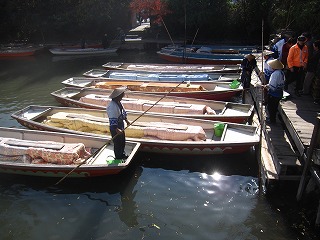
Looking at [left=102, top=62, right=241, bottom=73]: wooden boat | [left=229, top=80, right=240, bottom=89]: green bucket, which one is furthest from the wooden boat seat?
[left=102, top=62, right=241, bottom=73]: wooden boat

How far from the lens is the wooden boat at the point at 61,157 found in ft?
26.5

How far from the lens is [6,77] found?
2127 centimetres

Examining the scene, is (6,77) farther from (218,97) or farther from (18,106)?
(218,97)

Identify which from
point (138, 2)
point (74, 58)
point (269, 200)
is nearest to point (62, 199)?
point (269, 200)

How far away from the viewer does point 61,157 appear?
8.42 meters

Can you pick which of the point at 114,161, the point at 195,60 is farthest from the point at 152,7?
the point at 114,161

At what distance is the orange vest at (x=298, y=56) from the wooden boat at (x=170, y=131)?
2583mm

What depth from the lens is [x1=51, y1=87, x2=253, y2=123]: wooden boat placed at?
36.1ft

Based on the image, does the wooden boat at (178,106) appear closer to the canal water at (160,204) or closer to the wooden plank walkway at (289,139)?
the wooden plank walkway at (289,139)

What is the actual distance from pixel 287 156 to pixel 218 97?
6627 mm

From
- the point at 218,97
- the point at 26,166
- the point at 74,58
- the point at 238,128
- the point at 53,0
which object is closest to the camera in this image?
the point at 26,166

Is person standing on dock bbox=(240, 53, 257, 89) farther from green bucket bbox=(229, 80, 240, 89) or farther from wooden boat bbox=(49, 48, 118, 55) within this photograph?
wooden boat bbox=(49, 48, 118, 55)

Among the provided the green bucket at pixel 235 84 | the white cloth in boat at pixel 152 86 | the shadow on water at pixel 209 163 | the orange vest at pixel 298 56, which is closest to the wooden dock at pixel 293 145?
the shadow on water at pixel 209 163

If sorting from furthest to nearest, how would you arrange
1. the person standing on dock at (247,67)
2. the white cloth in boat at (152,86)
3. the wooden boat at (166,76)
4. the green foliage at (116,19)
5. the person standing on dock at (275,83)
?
the green foliage at (116,19) → the wooden boat at (166,76) → the white cloth in boat at (152,86) → the person standing on dock at (247,67) → the person standing on dock at (275,83)
